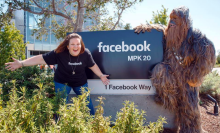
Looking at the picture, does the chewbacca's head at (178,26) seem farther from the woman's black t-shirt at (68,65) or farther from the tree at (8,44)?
the tree at (8,44)

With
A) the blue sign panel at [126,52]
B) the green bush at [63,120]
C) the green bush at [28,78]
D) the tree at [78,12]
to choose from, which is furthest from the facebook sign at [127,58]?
the tree at [78,12]

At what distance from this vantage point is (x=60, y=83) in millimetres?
2969

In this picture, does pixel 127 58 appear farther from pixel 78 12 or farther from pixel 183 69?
pixel 78 12

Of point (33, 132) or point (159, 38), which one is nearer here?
point (33, 132)

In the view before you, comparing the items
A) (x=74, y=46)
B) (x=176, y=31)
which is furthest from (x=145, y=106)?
(x=74, y=46)

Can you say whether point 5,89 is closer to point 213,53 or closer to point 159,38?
point 159,38

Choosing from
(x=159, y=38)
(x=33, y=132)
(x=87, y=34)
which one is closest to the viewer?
(x=33, y=132)

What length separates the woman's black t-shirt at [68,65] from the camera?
2932mm

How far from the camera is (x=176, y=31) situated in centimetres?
292

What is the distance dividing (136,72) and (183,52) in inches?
37.8

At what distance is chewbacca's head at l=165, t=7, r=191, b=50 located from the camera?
111 inches

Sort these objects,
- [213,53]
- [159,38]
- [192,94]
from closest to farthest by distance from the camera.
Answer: [213,53]
[192,94]
[159,38]

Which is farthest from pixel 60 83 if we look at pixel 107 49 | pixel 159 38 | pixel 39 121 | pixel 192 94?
pixel 192 94

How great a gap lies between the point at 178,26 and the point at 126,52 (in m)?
1.08
